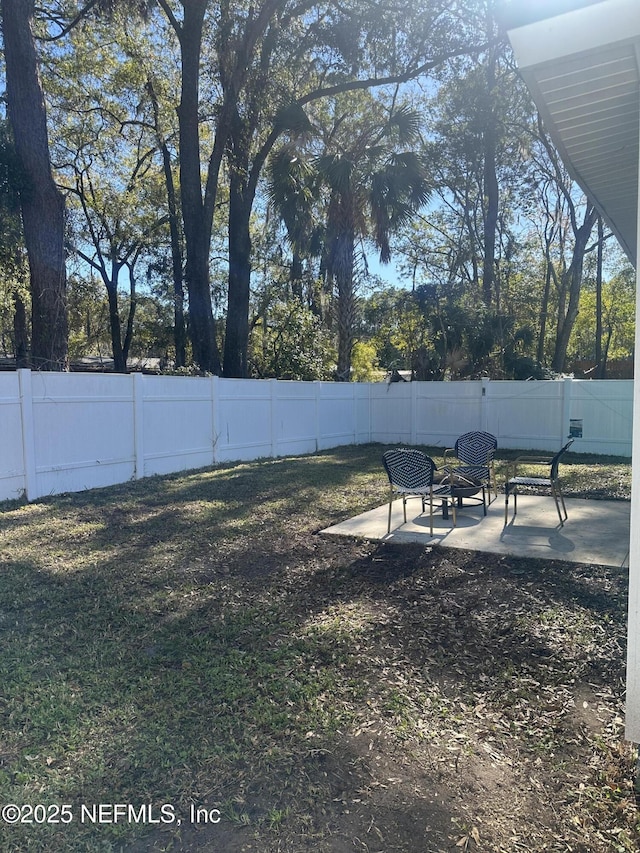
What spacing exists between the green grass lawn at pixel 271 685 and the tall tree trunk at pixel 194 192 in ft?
27.1

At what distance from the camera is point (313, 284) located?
2148 centimetres

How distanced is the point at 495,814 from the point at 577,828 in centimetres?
28

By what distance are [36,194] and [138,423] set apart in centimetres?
462

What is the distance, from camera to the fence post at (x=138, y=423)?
914 centimetres

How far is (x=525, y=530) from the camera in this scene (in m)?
5.94

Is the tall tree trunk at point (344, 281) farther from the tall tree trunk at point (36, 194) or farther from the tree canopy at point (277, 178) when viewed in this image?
the tall tree trunk at point (36, 194)

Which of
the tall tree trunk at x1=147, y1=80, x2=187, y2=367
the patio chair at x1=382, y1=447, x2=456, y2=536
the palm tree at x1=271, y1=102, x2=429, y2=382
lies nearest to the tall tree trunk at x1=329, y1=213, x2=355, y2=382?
the palm tree at x1=271, y1=102, x2=429, y2=382

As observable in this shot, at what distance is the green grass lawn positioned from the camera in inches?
82.5

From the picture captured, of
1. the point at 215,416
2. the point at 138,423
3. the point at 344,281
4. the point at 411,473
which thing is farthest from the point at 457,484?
the point at 344,281

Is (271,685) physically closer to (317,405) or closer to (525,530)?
(525,530)

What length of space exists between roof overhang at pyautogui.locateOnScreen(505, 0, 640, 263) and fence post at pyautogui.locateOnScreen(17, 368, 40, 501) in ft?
22.5

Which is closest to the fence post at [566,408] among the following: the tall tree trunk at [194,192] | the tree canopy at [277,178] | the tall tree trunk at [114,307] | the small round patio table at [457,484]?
the tree canopy at [277,178]

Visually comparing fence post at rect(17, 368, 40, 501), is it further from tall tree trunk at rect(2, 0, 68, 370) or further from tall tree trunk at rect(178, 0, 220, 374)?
tall tree trunk at rect(178, 0, 220, 374)

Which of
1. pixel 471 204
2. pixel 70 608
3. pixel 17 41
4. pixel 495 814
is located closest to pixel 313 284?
pixel 471 204
